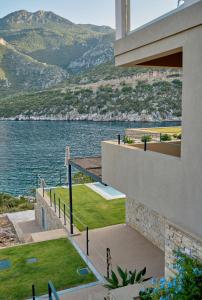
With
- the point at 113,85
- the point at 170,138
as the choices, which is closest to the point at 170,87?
the point at 113,85

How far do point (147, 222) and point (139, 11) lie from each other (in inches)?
299

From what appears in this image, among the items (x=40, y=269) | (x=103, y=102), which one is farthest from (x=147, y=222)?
(x=103, y=102)

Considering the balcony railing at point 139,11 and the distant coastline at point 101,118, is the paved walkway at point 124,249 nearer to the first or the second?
the balcony railing at point 139,11

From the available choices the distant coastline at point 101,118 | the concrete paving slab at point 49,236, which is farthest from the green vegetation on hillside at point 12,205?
the distant coastline at point 101,118

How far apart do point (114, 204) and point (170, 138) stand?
8666 millimetres

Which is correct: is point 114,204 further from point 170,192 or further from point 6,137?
point 6,137

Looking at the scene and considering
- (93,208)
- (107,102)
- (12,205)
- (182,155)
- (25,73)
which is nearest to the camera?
(182,155)

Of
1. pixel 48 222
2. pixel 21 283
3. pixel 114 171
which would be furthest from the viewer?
pixel 48 222

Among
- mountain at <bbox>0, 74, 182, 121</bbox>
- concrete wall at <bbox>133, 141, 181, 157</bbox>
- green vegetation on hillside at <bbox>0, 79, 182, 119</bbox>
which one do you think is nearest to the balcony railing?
concrete wall at <bbox>133, 141, 181, 157</bbox>

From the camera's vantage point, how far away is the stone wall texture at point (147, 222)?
10586 millimetres

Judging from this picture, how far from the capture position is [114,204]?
16141 millimetres

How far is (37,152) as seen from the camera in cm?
5775

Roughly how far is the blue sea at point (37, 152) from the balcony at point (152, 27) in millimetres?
28216

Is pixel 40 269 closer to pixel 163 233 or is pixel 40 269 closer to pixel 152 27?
pixel 163 233
